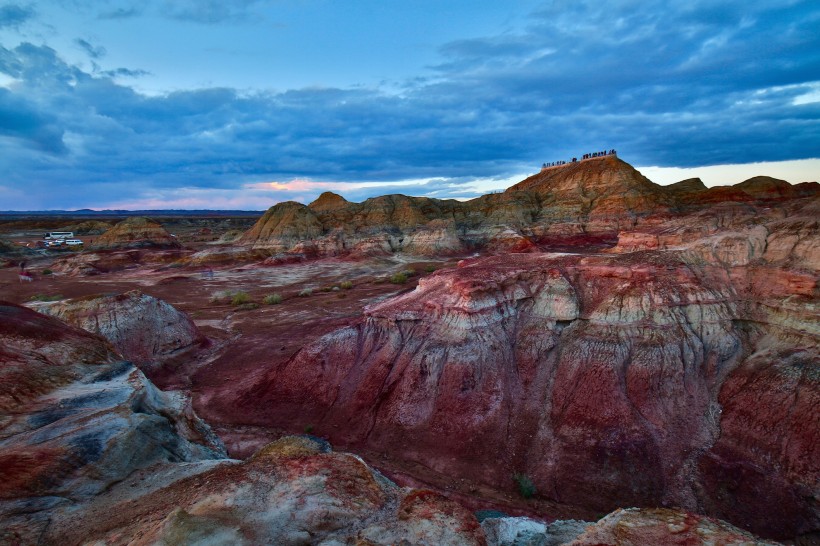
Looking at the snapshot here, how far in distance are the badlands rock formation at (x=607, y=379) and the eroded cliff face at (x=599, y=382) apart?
0.05 meters

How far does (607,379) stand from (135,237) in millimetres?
91633

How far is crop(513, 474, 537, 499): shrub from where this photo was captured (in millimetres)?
12500

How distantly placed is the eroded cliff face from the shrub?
332 millimetres

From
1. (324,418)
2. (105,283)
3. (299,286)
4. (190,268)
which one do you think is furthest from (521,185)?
(324,418)

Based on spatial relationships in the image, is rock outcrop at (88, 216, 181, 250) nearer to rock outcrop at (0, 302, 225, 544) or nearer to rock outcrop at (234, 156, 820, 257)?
rock outcrop at (234, 156, 820, 257)

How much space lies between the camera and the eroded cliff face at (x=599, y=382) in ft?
39.4

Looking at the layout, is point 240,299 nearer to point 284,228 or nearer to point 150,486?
point 150,486

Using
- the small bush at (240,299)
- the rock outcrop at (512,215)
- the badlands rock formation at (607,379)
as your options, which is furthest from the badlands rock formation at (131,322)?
the rock outcrop at (512,215)

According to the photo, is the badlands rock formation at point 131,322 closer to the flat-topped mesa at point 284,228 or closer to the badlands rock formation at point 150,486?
the badlands rock formation at point 150,486

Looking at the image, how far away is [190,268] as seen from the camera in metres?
64.9

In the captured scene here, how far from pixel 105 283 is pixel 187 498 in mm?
57414

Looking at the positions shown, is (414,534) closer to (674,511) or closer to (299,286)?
(674,511)

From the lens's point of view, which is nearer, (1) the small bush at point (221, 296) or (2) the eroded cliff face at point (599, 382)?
(2) the eroded cliff face at point (599, 382)

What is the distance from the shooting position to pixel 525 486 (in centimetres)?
1262
